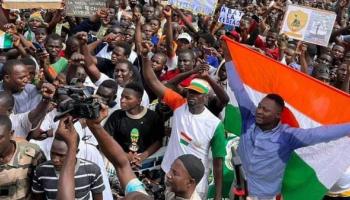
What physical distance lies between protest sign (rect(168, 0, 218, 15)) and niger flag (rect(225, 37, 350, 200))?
4355 mm

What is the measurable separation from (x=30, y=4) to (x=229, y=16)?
4.03 meters

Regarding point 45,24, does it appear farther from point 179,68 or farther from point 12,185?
point 12,185

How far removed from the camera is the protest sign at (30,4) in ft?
26.2

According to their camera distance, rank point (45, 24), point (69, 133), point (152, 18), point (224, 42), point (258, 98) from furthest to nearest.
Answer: point (152, 18)
point (45, 24)
point (224, 42)
point (258, 98)
point (69, 133)

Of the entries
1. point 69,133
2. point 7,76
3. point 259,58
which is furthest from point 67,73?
point 69,133

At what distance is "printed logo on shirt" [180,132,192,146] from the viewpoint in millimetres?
→ 5184

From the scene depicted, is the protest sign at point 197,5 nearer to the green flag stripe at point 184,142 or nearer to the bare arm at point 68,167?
the green flag stripe at point 184,142

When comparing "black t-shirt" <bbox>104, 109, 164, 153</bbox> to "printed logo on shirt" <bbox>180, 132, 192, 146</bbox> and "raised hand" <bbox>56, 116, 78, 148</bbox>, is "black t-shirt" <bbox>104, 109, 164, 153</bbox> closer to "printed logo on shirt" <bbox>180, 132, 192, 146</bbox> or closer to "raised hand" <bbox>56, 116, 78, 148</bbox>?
"printed logo on shirt" <bbox>180, 132, 192, 146</bbox>

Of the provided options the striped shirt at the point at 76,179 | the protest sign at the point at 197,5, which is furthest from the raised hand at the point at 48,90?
the protest sign at the point at 197,5

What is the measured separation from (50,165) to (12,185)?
29 cm

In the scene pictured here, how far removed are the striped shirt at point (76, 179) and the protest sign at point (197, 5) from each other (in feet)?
19.0

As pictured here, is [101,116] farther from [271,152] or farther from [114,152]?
[271,152]

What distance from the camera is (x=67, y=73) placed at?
625cm

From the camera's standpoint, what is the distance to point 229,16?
1080cm
